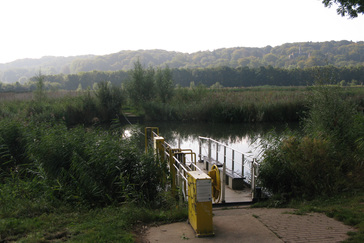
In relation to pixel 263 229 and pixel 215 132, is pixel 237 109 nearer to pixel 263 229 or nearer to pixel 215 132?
pixel 215 132

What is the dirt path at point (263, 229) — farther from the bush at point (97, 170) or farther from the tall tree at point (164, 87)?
the tall tree at point (164, 87)

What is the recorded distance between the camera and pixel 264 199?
7.45 meters

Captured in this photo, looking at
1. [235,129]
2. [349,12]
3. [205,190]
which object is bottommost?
[235,129]

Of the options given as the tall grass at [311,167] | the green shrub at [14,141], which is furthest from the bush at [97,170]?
the tall grass at [311,167]

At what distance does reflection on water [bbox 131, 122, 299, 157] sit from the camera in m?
18.1

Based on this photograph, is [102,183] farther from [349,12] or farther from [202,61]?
[202,61]

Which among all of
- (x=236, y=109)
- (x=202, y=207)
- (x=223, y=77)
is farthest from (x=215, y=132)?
(x=223, y=77)

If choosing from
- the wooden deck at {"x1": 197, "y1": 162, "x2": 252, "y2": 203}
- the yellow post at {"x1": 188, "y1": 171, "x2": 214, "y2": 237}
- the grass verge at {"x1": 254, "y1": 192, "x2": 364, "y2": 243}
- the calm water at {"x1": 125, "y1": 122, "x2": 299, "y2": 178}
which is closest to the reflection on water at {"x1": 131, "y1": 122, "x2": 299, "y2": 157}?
the calm water at {"x1": 125, "y1": 122, "x2": 299, "y2": 178}

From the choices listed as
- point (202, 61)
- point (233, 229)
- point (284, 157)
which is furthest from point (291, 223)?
point (202, 61)

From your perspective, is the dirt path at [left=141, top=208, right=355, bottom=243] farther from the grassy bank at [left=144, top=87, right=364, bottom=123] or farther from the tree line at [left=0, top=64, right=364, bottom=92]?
the tree line at [left=0, top=64, right=364, bottom=92]

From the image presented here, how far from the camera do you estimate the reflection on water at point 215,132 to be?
59.4 feet

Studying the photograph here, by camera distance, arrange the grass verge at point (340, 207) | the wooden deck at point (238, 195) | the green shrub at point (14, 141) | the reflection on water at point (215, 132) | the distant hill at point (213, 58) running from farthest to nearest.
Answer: the distant hill at point (213, 58), the reflection on water at point (215, 132), the green shrub at point (14, 141), the wooden deck at point (238, 195), the grass verge at point (340, 207)

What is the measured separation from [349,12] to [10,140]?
12.2m

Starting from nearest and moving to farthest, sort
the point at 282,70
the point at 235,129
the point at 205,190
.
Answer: the point at 205,190 < the point at 235,129 < the point at 282,70
